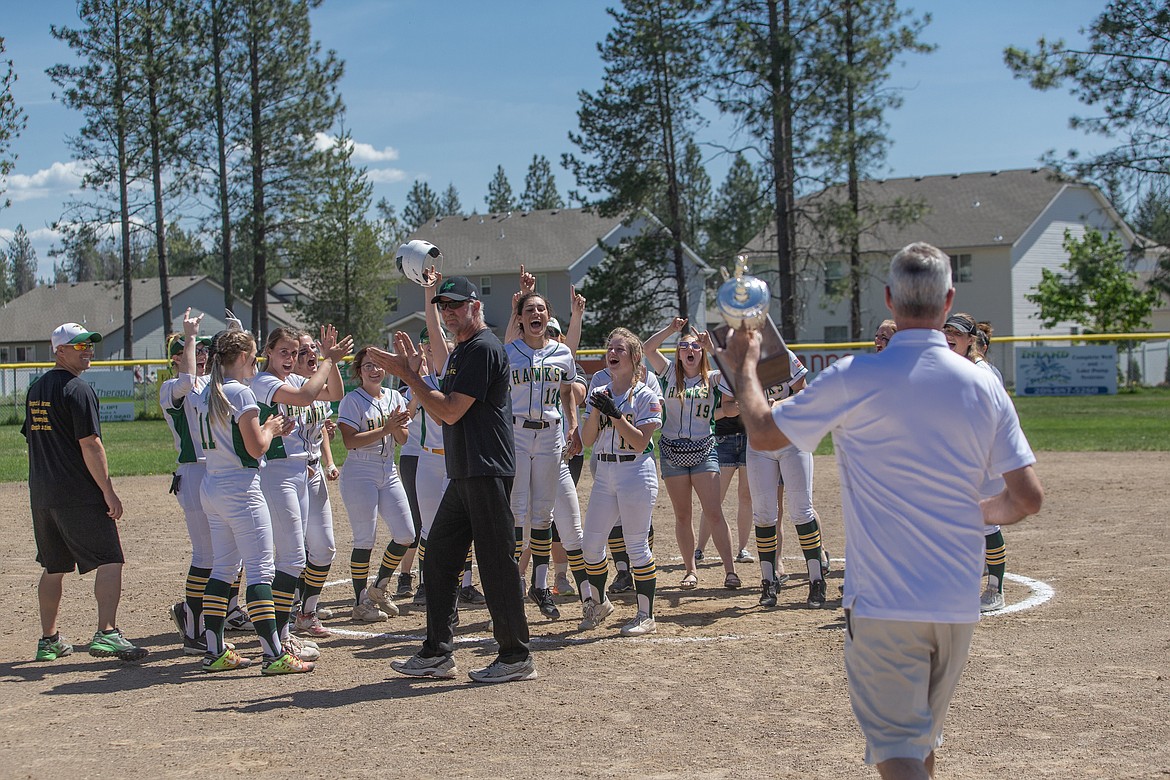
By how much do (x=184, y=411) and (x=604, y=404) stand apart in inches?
118

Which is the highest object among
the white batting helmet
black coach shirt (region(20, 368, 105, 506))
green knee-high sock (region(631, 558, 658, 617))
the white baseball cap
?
the white batting helmet

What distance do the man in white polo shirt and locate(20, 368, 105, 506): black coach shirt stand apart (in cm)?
538

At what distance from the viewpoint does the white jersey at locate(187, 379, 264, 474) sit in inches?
257

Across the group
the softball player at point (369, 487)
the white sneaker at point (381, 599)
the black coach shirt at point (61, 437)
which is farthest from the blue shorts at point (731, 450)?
the black coach shirt at point (61, 437)

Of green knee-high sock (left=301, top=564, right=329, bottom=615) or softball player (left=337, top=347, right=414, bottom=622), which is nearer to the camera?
green knee-high sock (left=301, top=564, right=329, bottom=615)

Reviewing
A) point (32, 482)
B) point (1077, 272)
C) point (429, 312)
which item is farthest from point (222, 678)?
point (1077, 272)

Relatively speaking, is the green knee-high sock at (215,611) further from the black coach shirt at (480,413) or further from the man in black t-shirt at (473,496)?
the black coach shirt at (480,413)

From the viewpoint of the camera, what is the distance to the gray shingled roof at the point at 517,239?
58.7 meters

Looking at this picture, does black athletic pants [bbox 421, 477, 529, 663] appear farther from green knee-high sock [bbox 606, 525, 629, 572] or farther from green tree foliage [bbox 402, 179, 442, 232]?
green tree foliage [bbox 402, 179, 442, 232]

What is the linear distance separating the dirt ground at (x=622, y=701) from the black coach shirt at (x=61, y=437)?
46.6 inches

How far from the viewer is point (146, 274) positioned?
98.2 m

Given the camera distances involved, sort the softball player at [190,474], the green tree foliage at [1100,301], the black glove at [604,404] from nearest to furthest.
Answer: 1. the softball player at [190,474]
2. the black glove at [604,404]
3. the green tree foliage at [1100,301]

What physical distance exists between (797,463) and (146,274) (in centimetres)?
9968

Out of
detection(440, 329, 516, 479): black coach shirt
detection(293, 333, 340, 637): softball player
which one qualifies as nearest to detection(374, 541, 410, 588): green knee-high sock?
detection(293, 333, 340, 637): softball player
